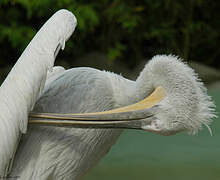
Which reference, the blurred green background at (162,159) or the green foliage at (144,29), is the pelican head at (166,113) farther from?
the green foliage at (144,29)

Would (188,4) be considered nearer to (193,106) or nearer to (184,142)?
(184,142)

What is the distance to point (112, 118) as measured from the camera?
1.51m

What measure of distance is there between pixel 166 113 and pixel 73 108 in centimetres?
34

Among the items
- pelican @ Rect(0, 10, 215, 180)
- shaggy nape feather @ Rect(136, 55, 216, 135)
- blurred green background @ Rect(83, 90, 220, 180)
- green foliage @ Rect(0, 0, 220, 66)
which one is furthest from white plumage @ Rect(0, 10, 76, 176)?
green foliage @ Rect(0, 0, 220, 66)

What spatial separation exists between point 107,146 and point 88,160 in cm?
9

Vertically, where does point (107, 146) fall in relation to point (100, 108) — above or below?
below

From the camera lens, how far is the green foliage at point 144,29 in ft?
19.8

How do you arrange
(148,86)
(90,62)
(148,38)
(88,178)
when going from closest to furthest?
(148,86) → (88,178) → (90,62) → (148,38)

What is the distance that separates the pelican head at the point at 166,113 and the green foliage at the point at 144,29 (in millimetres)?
4257

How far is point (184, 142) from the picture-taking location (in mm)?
4117

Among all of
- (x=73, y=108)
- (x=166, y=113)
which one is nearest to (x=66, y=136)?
(x=73, y=108)

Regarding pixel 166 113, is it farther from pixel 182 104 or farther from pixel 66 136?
pixel 66 136

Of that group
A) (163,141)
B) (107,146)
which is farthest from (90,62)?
(107,146)

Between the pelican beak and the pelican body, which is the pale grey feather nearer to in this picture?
the pelican body
